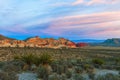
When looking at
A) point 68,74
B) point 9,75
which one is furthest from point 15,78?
point 68,74

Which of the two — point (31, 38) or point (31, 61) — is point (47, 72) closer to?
point (31, 61)

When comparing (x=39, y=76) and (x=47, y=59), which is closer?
(x=39, y=76)

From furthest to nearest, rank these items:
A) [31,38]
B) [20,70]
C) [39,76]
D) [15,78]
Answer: [31,38] → [20,70] → [39,76] → [15,78]

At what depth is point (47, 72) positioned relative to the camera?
21375 millimetres

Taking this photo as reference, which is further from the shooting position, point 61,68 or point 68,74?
point 61,68

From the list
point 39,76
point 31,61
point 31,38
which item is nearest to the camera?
point 39,76

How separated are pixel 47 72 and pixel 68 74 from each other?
2005mm

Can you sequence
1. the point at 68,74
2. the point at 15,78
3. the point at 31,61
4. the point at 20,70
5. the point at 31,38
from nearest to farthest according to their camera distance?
the point at 15,78 → the point at 68,74 → the point at 20,70 → the point at 31,61 → the point at 31,38

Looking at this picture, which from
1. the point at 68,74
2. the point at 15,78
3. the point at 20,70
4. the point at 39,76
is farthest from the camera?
the point at 20,70

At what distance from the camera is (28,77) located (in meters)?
21.7

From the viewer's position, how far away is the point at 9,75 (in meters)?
18.5

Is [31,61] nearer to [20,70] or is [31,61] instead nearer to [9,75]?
[20,70]

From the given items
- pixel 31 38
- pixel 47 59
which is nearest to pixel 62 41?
pixel 31 38

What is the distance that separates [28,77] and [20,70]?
373cm
